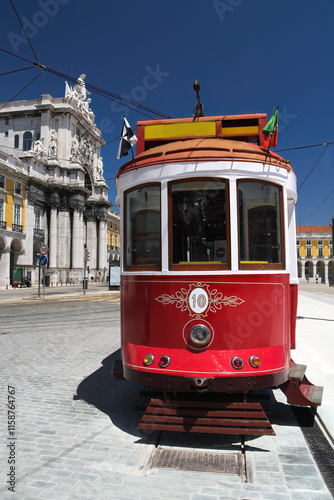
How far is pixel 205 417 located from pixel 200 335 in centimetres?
86

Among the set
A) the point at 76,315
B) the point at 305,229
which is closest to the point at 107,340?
the point at 76,315

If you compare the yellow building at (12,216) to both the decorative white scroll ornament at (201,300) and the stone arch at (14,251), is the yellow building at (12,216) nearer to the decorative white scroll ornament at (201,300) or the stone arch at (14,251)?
the stone arch at (14,251)

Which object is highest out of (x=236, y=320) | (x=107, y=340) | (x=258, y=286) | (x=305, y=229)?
(x=305, y=229)

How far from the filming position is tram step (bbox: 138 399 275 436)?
370 cm

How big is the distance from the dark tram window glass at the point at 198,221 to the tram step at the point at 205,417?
59.6 inches

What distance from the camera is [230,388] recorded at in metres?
3.66

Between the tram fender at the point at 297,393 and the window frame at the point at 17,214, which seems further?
the window frame at the point at 17,214

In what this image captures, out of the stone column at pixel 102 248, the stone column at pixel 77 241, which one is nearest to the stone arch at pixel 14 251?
the stone column at pixel 77 241

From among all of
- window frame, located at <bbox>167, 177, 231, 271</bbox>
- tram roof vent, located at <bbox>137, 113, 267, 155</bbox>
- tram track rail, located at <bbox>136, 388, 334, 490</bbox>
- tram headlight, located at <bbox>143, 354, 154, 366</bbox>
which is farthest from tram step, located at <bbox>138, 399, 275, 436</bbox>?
tram roof vent, located at <bbox>137, 113, 267, 155</bbox>

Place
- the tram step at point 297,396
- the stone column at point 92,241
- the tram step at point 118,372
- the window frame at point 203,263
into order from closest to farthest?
the window frame at point 203,263, the tram step at point 297,396, the tram step at point 118,372, the stone column at point 92,241

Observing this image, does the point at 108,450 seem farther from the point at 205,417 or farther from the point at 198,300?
the point at 198,300

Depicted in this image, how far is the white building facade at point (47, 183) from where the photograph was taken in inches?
1613

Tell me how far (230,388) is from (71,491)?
1.66 m

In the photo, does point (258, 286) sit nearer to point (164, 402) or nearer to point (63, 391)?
point (164, 402)
